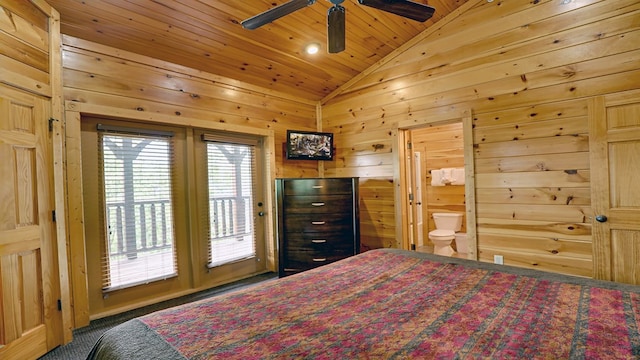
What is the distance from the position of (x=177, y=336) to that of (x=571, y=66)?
3500mm

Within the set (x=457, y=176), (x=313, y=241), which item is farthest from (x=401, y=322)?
(x=457, y=176)

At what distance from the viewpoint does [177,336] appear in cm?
111

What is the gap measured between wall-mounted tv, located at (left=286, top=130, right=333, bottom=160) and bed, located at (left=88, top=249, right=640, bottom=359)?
8.55ft

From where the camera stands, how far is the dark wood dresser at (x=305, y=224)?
11.8ft

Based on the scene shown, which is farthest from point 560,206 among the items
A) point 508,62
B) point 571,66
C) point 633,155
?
point 508,62

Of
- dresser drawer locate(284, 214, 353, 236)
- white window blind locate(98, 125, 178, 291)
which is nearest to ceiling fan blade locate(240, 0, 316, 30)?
white window blind locate(98, 125, 178, 291)

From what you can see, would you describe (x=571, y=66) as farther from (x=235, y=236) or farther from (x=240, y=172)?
(x=235, y=236)

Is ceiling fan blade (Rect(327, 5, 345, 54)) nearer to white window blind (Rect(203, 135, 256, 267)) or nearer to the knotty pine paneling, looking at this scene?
the knotty pine paneling

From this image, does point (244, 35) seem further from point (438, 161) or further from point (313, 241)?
point (438, 161)

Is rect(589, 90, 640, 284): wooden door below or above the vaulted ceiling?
below

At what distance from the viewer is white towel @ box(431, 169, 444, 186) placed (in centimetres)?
→ 522

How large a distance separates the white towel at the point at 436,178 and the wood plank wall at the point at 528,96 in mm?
1819

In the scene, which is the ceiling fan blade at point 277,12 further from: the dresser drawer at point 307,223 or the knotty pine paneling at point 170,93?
the dresser drawer at point 307,223

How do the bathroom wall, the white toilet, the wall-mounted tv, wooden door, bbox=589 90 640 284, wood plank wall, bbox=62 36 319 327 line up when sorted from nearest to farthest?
1. wooden door, bbox=589 90 640 284
2. wood plank wall, bbox=62 36 319 327
3. the wall-mounted tv
4. the white toilet
5. the bathroom wall
